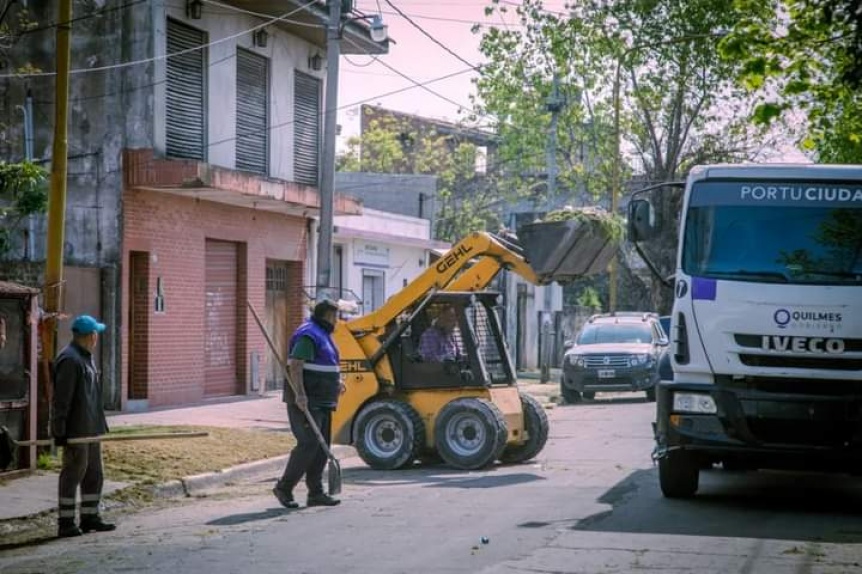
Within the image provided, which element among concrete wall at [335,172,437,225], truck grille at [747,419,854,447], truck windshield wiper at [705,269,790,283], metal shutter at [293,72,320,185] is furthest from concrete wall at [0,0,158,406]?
concrete wall at [335,172,437,225]

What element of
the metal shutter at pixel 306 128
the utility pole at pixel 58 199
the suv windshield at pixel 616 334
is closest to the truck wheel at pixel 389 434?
the utility pole at pixel 58 199

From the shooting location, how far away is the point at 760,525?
37.4ft

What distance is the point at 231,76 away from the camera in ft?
85.6

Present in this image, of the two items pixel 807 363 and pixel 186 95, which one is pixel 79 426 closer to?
pixel 807 363

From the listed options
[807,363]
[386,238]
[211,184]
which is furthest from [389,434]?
[386,238]

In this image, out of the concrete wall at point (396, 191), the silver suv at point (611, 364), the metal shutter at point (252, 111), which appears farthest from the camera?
the concrete wall at point (396, 191)

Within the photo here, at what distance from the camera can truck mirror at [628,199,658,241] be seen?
1266 cm

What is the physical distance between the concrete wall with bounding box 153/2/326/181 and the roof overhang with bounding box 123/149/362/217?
551mm

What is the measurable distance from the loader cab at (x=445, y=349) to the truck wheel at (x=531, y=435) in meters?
0.46

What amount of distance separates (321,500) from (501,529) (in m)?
2.44

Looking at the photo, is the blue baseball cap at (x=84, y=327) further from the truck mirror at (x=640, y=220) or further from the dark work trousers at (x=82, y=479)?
the truck mirror at (x=640, y=220)

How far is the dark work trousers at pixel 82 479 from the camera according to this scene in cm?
1165

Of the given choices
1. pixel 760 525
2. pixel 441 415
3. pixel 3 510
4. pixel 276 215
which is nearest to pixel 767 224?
pixel 760 525

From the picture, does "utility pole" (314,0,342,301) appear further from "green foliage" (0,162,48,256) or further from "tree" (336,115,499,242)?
"tree" (336,115,499,242)
